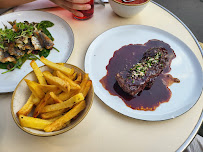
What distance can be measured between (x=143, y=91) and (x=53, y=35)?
1.05 m

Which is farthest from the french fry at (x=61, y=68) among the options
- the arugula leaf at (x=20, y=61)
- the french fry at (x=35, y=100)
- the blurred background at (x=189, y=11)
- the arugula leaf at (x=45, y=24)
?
the blurred background at (x=189, y=11)

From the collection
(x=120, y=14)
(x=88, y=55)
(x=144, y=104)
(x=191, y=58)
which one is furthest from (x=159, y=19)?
(x=144, y=104)

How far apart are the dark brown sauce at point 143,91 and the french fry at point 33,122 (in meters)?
0.59

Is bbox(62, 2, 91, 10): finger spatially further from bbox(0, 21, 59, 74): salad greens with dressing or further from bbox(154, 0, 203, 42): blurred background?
bbox(154, 0, 203, 42): blurred background

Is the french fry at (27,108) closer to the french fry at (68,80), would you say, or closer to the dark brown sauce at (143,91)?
the french fry at (68,80)

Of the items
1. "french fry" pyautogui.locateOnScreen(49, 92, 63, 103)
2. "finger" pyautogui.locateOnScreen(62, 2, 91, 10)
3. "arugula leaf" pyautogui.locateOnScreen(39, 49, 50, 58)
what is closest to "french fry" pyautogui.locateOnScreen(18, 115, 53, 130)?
"french fry" pyautogui.locateOnScreen(49, 92, 63, 103)

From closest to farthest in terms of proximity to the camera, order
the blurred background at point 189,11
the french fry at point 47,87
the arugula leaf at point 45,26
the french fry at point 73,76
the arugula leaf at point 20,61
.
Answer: the french fry at point 47,87 → the french fry at point 73,76 → the arugula leaf at point 20,61 → the arugula leaf at point 45,26 → the blurred background at point 189,11

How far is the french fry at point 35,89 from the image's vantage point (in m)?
1.10

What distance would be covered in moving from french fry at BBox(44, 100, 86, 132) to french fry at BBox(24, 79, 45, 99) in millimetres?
223

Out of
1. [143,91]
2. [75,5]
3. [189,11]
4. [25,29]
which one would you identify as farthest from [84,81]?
[189,11]

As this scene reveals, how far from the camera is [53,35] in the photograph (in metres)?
1.82

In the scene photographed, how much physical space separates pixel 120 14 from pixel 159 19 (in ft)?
1.54

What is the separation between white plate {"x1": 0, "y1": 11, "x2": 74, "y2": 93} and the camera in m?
1.48

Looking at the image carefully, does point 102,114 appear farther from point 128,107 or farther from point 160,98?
point 160,98
